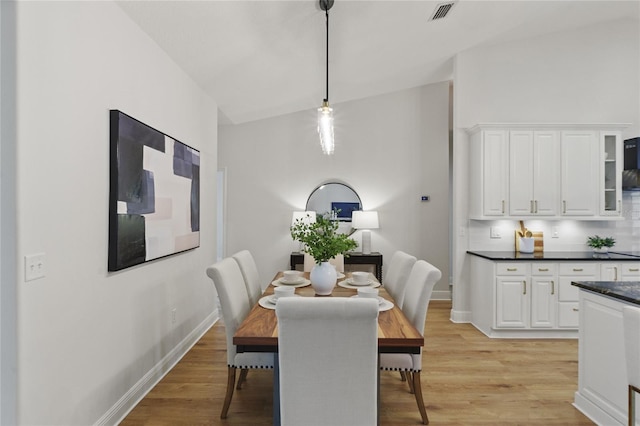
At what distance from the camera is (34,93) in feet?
5.37

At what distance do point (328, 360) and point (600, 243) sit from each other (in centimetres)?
416

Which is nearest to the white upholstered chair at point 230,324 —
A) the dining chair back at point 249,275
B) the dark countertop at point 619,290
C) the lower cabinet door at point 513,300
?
the dining chair back at point 249,275

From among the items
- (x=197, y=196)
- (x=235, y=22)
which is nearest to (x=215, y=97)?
(x=197, y=196)

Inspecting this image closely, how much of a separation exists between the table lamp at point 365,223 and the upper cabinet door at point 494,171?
57.3 inches

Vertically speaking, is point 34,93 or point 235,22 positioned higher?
point 235,22

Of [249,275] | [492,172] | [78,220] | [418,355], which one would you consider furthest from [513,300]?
[78,220]

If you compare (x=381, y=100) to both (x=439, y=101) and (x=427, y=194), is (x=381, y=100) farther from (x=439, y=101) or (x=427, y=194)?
(x=427, y=194)

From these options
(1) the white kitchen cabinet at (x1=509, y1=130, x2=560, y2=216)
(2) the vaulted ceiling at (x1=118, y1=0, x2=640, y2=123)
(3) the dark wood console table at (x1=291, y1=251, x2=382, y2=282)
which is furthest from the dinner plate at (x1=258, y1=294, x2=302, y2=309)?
(1) the white kitchen cabinet at (x1=509, y1=130, x2=560, y2=216)

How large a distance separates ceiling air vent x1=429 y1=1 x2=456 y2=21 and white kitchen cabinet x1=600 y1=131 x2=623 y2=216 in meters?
2.32

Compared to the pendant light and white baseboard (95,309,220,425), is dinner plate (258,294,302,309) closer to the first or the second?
white baseboard (95,309,220,425)

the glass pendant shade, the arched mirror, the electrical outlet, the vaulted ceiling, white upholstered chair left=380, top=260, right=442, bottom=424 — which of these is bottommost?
white upholstered chair left=380, top=260, right=442, bottom=424

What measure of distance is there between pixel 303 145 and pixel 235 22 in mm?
2781

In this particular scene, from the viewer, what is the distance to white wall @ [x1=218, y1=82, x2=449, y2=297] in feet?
17.9

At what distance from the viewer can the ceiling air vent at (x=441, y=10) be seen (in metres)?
3.22
